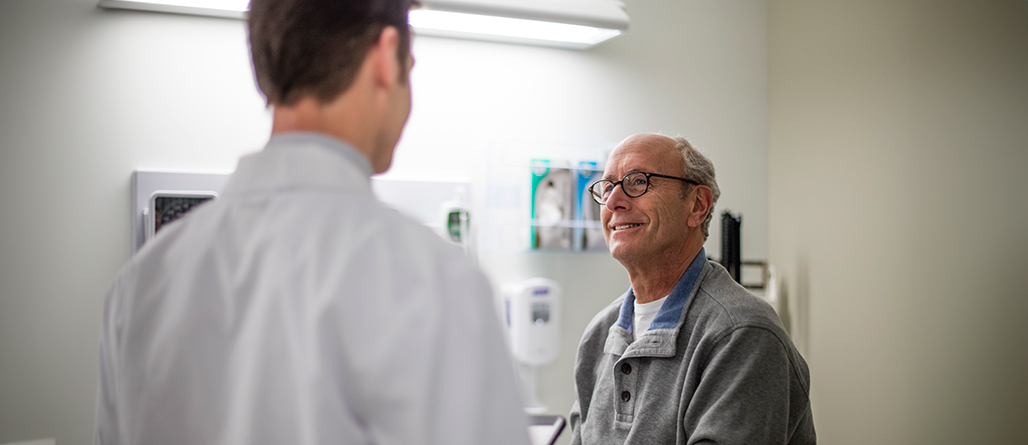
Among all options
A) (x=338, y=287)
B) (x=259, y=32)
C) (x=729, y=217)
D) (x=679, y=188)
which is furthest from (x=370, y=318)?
(x=729, y=217)

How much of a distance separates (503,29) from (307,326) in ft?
6.79

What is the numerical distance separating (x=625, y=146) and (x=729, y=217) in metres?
1.12

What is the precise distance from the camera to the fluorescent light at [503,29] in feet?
7.66

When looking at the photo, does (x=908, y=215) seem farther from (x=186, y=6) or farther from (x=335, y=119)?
(x=186, y=6)

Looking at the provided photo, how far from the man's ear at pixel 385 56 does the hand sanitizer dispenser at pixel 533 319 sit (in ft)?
6.33

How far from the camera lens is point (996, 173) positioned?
182 centimetres

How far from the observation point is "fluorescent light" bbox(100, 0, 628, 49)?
2.20 metres

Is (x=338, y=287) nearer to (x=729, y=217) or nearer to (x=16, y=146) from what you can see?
(x=16, y=146)

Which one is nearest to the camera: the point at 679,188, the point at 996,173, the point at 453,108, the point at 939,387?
the point at 679,188

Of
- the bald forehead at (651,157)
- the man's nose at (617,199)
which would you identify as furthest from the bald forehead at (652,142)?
the man's nose at (617,199)

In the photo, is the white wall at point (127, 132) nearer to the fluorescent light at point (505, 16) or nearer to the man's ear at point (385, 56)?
the fluorescent light at point (505, 16)

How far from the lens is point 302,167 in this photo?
592 millimetres

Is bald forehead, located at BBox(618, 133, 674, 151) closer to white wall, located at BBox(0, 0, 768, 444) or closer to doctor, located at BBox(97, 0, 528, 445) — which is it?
white wall, located at BBox(0, 0, 768, 444)

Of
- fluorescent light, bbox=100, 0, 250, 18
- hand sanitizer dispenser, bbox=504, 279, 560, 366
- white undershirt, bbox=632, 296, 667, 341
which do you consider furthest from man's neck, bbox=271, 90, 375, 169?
hand sanitizer dispenser, bbox=504, 279, 560, 366
